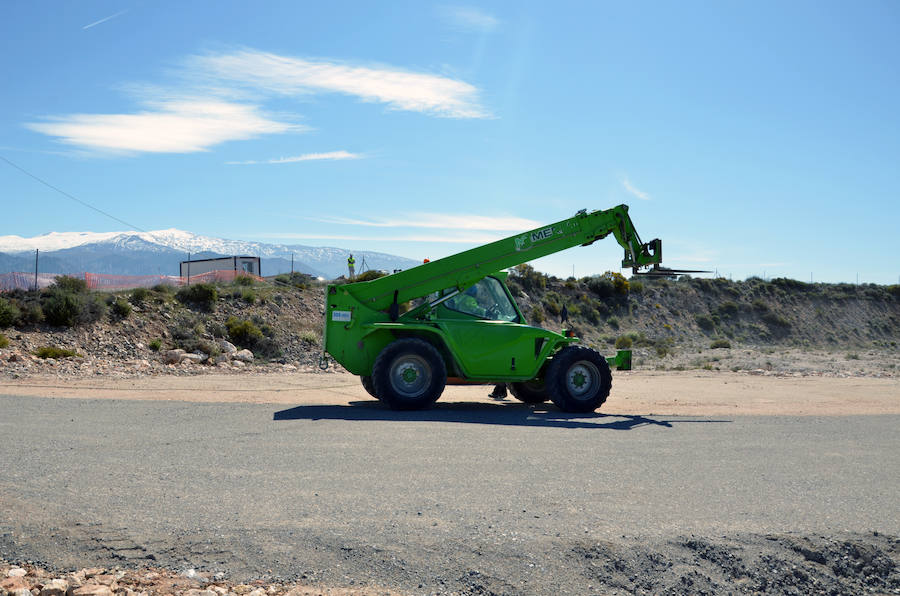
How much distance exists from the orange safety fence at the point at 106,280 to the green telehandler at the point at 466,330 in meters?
21.2

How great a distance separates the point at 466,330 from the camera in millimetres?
13914

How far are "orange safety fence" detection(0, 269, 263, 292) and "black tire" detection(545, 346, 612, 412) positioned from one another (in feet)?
79.0

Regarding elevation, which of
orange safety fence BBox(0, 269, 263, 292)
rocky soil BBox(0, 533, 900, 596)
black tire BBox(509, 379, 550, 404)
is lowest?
rocky soil BBox(0, 533, 900, 596)

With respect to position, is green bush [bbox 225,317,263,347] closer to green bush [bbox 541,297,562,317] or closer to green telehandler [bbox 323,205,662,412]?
green telehandler [bbox 323,205,662,412]

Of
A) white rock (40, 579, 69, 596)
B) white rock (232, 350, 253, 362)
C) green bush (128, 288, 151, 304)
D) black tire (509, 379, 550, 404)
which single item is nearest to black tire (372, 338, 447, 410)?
black tire (509, 379, 550, 404)

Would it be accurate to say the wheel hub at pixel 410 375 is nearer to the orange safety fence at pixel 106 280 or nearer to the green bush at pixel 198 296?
the green bush at pixel 198 296

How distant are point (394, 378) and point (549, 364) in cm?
308

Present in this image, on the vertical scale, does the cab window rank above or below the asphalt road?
above

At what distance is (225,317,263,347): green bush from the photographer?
1198 inches

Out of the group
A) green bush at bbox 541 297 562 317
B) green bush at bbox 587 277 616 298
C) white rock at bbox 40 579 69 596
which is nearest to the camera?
white rock at bbox 40 579 69 596

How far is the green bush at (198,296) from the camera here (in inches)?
1280

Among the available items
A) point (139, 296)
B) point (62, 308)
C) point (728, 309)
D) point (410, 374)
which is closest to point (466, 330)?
point (410, 374)

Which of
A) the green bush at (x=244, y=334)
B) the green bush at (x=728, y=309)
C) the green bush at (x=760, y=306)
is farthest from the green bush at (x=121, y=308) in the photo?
the green bush at (x=760, y=306)

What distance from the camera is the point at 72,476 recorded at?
7.45 m
